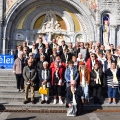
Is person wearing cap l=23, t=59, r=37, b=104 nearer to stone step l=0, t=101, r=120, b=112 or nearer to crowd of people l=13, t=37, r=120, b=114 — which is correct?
crowd of people l=13, t=37, r=120, b=114

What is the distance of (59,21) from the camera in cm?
2428

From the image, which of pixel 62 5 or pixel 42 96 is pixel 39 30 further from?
pixel 42 96

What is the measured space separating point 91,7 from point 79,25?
1990mm

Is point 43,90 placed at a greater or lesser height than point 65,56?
lesser

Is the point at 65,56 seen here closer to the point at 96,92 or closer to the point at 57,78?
the point at 57,78

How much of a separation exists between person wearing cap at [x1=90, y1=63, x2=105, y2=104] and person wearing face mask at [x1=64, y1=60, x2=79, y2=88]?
0.73 m

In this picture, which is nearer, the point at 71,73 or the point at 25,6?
the point at 71,73

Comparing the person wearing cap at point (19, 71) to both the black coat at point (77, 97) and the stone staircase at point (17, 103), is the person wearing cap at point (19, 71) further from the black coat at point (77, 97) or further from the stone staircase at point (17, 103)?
the black coat at point (77, 97)

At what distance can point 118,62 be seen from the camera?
11203mm

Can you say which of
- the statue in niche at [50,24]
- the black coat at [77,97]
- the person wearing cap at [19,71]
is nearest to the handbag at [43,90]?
the black coat at [77,97]

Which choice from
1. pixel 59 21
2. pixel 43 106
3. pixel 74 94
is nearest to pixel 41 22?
pixel 59 21

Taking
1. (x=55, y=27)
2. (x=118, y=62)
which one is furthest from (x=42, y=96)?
(x=55, y=27)

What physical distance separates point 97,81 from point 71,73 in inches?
43.4

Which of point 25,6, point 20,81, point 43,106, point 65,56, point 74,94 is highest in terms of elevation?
point 25,6
